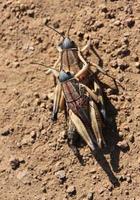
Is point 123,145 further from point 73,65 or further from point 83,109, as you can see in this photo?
point 73,65

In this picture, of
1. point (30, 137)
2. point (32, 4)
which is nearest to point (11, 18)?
point (32, 4)

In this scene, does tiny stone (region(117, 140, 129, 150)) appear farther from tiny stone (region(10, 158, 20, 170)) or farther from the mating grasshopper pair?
tiny stone (region(10, 158, 20, 170))

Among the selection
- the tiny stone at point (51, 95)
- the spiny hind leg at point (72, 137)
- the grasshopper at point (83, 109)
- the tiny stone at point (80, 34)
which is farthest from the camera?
the tiny stone at point (80, 34)

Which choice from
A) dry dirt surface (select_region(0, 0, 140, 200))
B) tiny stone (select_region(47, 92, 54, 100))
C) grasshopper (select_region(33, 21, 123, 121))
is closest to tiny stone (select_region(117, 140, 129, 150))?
dry dirt surface (select_region(0, 0, 140, 200))

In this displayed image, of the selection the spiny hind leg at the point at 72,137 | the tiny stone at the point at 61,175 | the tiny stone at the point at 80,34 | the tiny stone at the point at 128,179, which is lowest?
the tiny stone at the point at 128,179

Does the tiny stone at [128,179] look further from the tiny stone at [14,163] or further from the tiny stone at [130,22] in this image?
the tiny stone at [130,22]

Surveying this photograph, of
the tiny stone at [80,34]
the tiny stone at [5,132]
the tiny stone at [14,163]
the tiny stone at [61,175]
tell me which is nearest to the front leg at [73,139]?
the tiny stone at [61,175]
